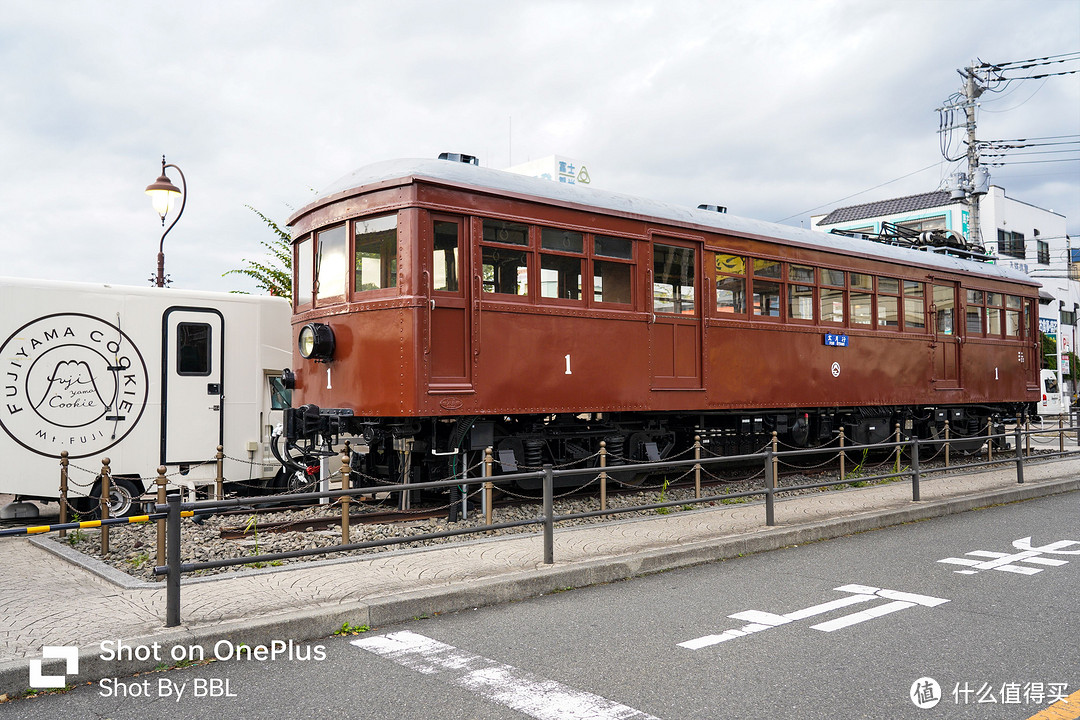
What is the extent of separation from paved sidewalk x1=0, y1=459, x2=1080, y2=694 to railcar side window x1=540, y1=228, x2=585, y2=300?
275 centimetres

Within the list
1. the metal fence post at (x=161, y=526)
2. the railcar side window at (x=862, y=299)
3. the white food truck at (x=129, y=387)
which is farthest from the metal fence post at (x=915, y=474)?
the metal fence post at (x=161, y=526)

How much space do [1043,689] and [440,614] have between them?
355cm

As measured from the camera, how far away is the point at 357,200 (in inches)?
362

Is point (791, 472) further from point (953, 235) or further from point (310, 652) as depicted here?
point (310, 652)

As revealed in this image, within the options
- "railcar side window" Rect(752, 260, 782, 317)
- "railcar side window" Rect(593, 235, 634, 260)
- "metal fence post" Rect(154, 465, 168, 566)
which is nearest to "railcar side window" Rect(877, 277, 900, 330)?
"railcar side window" Rect(752, 260, 782, 317)

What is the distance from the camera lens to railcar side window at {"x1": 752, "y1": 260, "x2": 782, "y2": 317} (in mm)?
11977

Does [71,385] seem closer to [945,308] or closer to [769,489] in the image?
[769,489]

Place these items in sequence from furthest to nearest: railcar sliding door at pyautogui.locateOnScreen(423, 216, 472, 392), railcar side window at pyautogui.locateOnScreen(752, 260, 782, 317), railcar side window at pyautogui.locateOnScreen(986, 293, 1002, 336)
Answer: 1. railcar side window at pyautogui.locateOnScreen(986, 293, 1002, 336)
2. railcar side window at pyautogui.locateOnScreen(752, 260, 782, 317)
3. railcar sliding door at pyautogui.locateOnScreen(423, 216, 472, 392)

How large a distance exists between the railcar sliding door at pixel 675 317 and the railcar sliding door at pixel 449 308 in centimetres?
274

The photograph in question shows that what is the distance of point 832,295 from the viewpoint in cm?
1314

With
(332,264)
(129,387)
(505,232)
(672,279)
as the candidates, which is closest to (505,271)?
(505,232)

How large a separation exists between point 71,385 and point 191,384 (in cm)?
134

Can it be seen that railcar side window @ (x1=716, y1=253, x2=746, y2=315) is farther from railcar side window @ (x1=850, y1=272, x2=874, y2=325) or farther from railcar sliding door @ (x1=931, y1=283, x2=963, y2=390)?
railcar sliding door @ (x1=931, y1=283, x2=963, y2=390)

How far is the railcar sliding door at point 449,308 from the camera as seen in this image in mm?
8703
